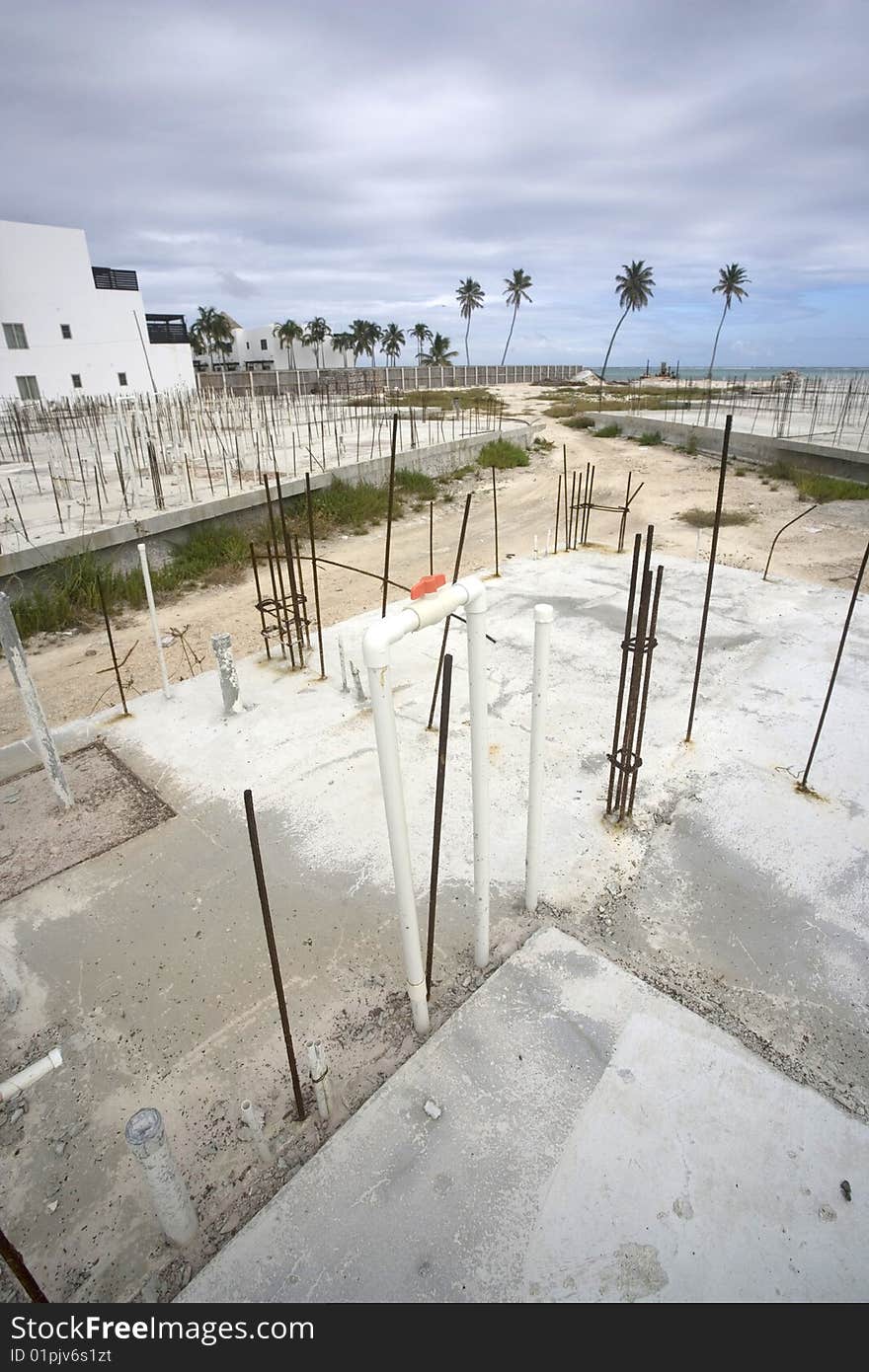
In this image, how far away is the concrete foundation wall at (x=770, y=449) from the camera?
14.9 m

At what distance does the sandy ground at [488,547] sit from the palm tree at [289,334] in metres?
41.6

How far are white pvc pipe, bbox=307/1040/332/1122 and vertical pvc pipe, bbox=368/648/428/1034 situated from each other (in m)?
0.39

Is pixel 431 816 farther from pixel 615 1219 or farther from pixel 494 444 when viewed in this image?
pixel 494 444

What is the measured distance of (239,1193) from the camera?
2.02 meters

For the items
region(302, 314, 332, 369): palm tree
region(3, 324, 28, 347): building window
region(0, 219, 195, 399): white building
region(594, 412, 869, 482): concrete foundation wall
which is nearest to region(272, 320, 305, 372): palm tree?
region(302, 314, 332, 369): palm tree

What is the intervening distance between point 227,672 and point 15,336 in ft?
108

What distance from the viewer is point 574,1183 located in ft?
6.31

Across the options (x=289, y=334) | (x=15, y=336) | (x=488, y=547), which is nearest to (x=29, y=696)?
(x=488, y=547)

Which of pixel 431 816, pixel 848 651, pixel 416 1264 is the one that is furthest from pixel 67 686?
pixel 848 651

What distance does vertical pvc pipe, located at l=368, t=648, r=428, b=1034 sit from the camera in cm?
187

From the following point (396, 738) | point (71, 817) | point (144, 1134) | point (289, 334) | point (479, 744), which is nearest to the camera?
point (144, 1134)

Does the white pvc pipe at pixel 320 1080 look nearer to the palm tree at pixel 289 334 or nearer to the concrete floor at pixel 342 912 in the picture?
the concrete floor at pixel 342 912

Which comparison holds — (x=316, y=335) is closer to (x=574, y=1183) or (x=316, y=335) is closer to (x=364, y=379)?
(x=364, y=379)
